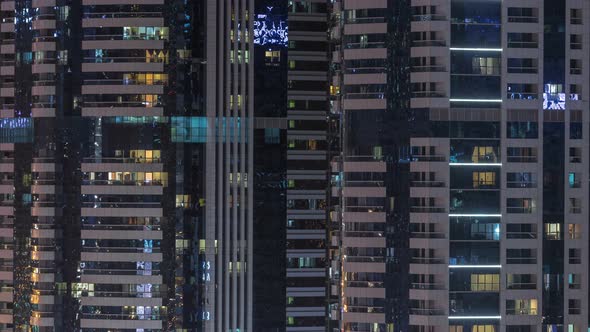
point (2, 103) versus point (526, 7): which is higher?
point (526, 7)

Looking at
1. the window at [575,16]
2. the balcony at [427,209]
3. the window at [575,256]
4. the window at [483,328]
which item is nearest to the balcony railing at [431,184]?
the balcony at [427,209]

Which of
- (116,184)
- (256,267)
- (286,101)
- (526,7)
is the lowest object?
(256,267)

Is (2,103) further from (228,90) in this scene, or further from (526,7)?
(526,7)

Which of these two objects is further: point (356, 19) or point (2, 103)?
point (2, 103)

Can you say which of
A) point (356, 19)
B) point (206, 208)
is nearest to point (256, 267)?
point (206, 208)

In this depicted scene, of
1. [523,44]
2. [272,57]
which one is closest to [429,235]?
[523,44]

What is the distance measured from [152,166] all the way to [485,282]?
44.6 ft

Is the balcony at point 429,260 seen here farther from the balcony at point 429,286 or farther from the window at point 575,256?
the window at point 575,256

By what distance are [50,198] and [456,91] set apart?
16.5 meters

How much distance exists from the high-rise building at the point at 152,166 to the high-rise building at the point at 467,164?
4.22 metres

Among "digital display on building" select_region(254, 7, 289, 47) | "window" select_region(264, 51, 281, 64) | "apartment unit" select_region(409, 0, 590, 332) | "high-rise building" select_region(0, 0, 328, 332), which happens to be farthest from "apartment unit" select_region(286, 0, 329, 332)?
"apartment unit" select_region(409, 0, 590, 332)

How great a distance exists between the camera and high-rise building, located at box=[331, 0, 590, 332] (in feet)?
157

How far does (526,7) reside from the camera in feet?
159

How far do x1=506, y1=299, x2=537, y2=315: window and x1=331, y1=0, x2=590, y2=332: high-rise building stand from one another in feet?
0.12
